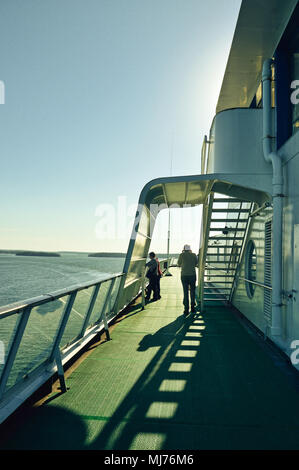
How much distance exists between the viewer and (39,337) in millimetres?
3775

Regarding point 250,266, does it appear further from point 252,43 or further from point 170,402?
point 170,402

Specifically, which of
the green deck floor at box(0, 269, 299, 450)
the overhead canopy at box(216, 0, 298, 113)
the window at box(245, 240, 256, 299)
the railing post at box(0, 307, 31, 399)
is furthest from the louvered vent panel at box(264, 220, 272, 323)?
the railing post at box(0, 307, 31, 399)

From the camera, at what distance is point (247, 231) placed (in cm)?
800

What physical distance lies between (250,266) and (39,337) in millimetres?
5518

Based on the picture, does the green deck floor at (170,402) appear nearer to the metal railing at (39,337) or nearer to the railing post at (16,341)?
the metal railing at (39,337)

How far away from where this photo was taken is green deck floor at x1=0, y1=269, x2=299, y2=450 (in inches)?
110

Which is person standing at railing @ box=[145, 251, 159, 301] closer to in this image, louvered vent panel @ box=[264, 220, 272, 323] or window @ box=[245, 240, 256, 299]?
window @ box=[245, 240, 256, 299]

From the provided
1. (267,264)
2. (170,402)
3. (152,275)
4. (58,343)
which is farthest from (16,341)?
(152,275)

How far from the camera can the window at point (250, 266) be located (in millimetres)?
7562

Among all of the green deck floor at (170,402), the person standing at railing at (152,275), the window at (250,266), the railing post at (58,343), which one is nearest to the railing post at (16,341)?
the green deck floor at (170,402)

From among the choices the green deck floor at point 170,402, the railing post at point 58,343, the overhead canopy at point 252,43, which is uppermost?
the overhead canopy at point 252,43

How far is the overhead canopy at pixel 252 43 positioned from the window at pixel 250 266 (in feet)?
13.3

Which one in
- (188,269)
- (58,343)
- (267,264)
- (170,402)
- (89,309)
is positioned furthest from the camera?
(188,269)

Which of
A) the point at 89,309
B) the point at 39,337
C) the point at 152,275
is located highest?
the point at 152,275
